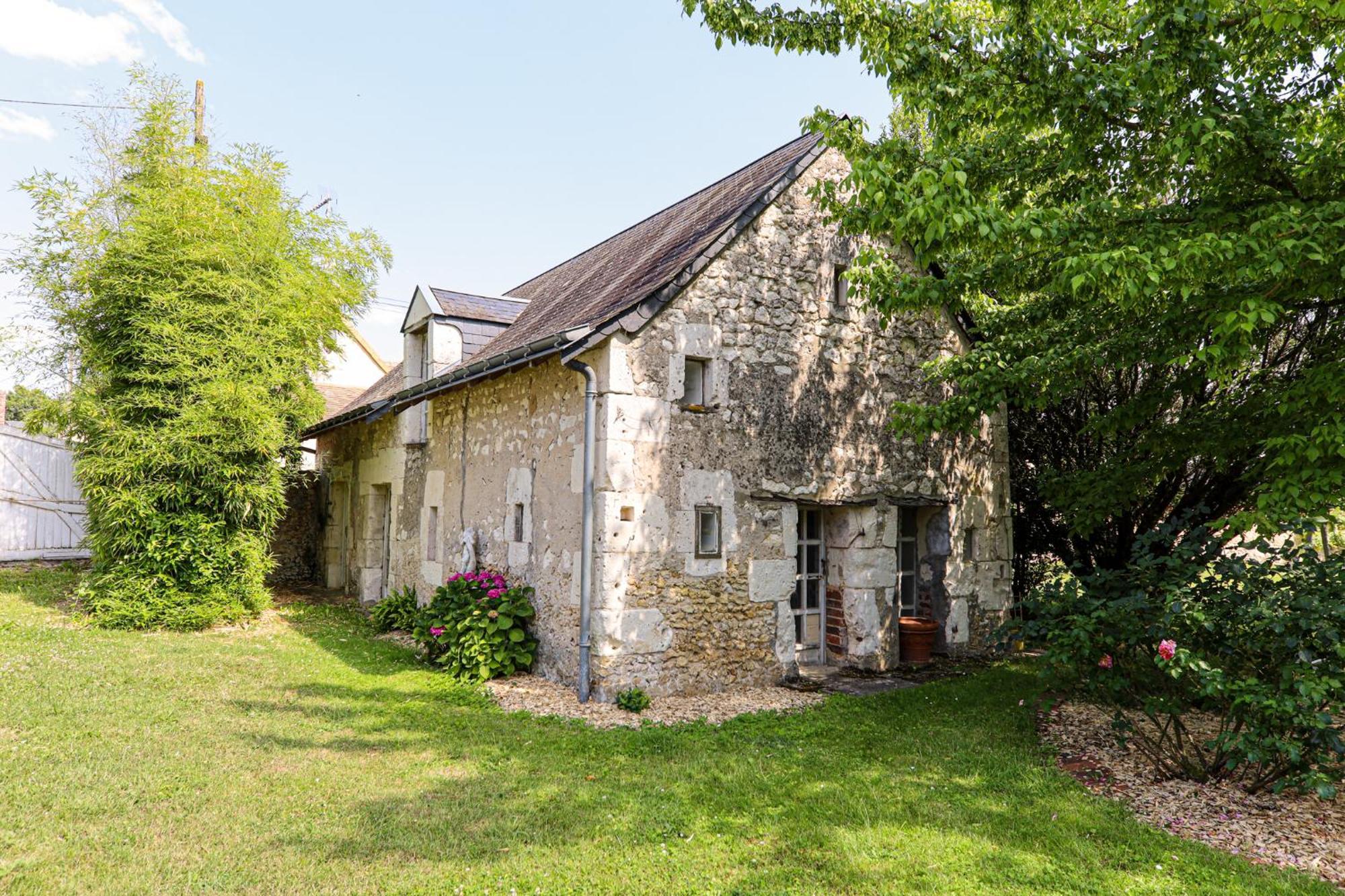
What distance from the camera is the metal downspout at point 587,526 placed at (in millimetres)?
7078

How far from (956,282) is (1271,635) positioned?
3517mm

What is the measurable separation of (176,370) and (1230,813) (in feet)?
38.9

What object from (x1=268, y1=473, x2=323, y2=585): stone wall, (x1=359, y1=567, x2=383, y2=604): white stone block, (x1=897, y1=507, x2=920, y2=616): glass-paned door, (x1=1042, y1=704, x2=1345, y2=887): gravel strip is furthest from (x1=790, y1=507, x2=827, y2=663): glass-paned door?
(x1=268, y1=473, x2=323, y2=585): stone wall

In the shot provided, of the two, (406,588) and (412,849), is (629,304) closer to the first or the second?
(412,849)

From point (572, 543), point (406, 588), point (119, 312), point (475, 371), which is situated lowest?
point (406, 588)

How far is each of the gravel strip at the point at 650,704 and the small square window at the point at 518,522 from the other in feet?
5.06

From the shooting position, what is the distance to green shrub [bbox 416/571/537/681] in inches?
311

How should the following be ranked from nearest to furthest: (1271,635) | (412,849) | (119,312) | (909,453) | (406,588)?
1. (412,849)
2. (1271,635)
3. (909,453)
4. (119,312)
5. (406,588)

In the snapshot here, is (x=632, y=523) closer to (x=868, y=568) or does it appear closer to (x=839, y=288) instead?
(x=868, y=568)

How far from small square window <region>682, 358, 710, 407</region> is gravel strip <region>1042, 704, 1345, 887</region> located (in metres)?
4.37

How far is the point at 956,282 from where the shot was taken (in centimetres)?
680

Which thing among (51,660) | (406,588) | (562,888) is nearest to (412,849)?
(562,888)

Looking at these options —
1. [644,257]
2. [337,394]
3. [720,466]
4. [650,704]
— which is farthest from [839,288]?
[337,394]

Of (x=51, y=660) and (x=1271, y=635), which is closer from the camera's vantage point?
(x=1271, y=635)
